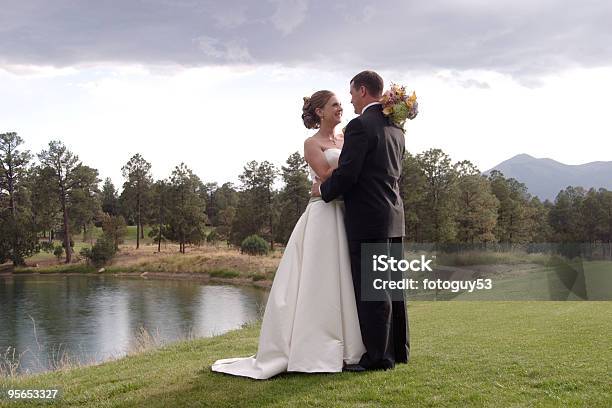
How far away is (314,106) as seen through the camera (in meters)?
5.32

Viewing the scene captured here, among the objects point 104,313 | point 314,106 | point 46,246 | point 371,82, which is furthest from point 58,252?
point 371,82

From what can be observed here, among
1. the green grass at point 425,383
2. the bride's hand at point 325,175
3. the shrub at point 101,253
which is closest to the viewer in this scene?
the green grass at point 425,383

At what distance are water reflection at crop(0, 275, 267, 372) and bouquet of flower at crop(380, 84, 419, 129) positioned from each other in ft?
39.4

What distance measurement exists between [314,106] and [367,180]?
0.90 m

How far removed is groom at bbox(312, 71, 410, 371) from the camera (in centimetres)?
481

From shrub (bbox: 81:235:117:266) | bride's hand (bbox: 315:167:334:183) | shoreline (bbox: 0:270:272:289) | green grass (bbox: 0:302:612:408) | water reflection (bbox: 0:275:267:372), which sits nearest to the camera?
green grass (bbox: 0:302:612:408)

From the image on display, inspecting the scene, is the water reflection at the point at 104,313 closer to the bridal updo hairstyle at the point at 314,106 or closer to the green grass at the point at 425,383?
the green grass at the point at 425,383

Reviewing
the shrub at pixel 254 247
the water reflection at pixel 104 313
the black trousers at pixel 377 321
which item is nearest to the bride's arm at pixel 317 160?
the black trousers at pixel 377 321

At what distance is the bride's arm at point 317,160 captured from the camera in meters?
5.10

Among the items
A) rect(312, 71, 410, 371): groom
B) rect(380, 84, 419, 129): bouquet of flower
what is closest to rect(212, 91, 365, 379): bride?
rect(312, 71, 410, 371): groom

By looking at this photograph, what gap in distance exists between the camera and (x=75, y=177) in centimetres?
5453

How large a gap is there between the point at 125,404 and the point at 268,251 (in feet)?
146

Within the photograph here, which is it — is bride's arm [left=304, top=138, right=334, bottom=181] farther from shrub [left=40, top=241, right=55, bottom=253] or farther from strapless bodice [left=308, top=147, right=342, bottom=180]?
shrub [left=40, top=241, right=55, bottom=253]

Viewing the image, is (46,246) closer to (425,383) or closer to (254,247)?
(254,247)
